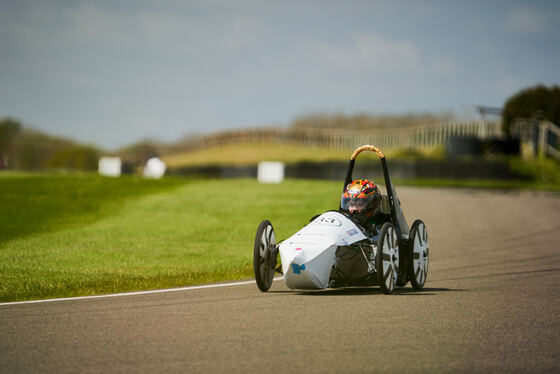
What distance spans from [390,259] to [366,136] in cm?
7525

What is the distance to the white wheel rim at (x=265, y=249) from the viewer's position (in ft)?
31.3

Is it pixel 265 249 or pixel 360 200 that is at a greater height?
pixel 360 200

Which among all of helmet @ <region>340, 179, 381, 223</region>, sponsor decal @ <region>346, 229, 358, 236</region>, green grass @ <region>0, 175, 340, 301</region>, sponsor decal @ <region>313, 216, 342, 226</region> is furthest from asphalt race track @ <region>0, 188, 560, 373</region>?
green grass @ <region>0, 175, 340, 301</region>

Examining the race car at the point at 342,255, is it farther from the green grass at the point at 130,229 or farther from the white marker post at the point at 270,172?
the white marker post at the point at 270,172

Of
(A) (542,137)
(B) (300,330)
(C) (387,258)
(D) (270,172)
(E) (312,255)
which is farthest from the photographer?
(A) (542,137)

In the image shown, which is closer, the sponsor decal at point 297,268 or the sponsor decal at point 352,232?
the sponsor decal at point 297,268

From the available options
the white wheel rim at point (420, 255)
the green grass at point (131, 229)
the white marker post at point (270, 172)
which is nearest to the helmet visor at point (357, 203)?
the white wheel rim at point (420, 255)

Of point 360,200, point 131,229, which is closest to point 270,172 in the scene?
point 131,229

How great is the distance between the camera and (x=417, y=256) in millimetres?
10242

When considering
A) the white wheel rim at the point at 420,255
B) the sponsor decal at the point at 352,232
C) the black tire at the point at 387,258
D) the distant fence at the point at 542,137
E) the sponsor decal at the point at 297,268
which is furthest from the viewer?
the distant fence at the point at 542,137

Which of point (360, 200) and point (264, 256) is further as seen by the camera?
point (360, 200)

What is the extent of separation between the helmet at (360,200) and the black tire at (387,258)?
0.62 m

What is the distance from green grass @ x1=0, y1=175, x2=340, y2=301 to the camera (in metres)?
11.4

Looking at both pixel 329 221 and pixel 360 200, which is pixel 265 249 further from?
pixel 360 200
